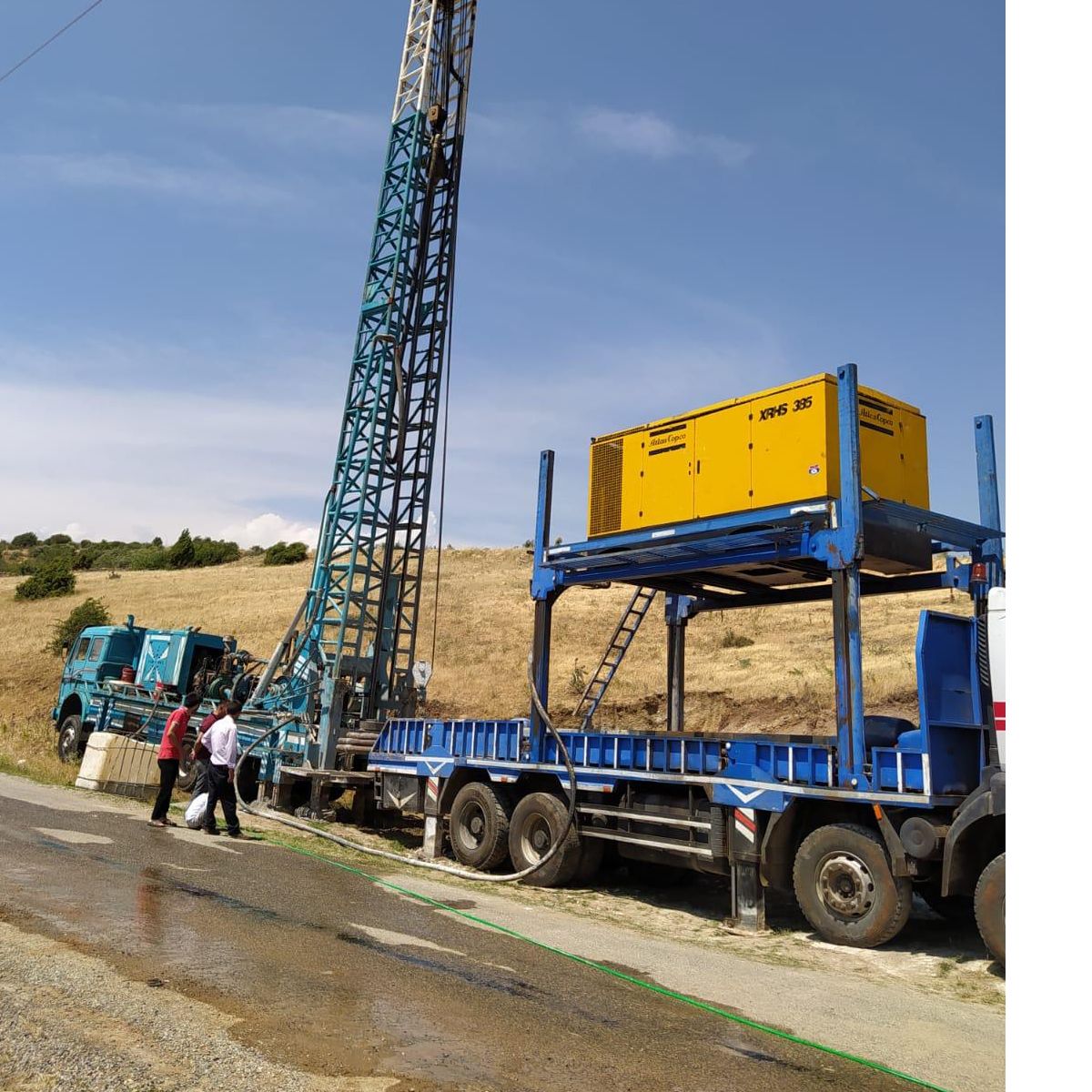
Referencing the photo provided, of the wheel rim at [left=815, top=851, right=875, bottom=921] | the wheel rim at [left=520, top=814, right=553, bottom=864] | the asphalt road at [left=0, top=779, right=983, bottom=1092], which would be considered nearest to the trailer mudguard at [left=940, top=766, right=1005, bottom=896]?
the wheel rim at [left=815, top=851, right=875, bottom=921]

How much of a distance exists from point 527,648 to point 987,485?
26734 millimetres

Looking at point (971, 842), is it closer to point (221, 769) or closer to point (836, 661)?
point (836, 661)

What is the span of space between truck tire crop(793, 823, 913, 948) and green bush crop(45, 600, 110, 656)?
116ft

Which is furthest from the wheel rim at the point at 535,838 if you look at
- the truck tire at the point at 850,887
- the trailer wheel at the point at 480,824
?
the truck tire at the point at 850,887

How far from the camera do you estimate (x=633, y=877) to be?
12961 millimetres

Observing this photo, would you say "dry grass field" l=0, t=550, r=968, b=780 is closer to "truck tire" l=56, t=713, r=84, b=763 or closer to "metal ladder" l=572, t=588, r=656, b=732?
"truck tire" l=56, t=713, r=84, b=763

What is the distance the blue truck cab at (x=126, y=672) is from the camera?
21578 mm

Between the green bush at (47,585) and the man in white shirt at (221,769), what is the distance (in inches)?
1775

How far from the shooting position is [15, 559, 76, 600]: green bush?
174 ft

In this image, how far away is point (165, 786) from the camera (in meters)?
13.4

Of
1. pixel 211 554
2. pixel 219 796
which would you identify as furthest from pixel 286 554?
pixel 219 796

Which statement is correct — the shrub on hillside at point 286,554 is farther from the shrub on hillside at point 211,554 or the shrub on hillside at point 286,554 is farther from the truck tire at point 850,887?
the truck tire at point 850,887
